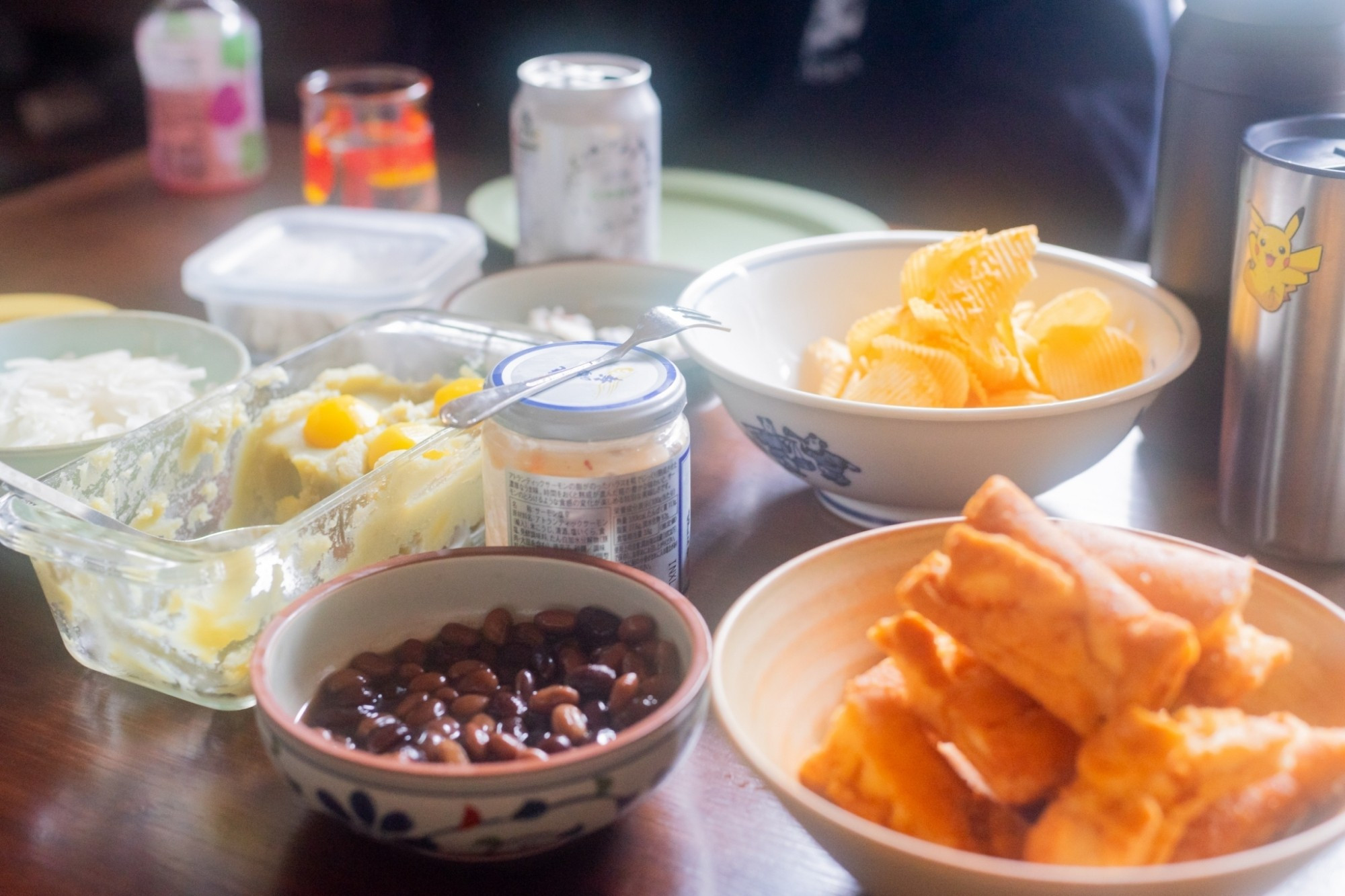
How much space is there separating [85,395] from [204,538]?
0.42 metres

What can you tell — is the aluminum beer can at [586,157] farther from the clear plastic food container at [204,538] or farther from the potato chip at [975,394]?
the potato chip at [975,394]

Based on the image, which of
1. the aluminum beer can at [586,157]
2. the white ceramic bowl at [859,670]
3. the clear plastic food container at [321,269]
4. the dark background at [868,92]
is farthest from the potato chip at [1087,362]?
the dark background at [868,92]

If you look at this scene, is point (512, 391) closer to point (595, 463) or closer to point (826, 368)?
point (595, 463)

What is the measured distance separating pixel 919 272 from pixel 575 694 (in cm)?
51

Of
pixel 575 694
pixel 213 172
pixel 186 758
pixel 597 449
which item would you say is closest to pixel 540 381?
pixel 597 449

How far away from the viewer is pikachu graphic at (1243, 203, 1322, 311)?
0.89 meters

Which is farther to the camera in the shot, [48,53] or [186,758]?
[48,53]

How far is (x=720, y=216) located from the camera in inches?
72.0

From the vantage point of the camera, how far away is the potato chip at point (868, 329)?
1.06 meters

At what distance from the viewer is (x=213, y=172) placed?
75.0 inches

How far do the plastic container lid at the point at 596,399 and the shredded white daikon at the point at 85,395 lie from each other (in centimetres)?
44

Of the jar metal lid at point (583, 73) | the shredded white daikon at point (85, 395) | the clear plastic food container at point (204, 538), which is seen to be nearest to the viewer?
the clear plastic food container at point (204, 538)

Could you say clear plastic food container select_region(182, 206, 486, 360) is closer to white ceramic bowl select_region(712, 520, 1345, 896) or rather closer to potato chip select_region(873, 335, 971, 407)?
potato chip select_region(873, 335, 971, 407)

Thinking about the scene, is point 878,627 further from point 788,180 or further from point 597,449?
point 788,180
